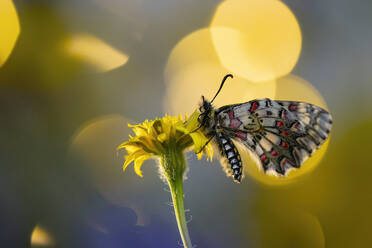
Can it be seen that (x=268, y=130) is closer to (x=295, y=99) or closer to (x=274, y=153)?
(x=274, y=153)

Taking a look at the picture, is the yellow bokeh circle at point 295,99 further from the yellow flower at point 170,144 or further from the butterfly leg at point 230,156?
the yellow flower at point 170,144

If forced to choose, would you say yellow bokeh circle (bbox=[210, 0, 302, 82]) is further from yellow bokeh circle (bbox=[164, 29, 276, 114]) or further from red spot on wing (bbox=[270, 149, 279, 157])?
red spot on wing (bbox=[270, 149, 279, 157])

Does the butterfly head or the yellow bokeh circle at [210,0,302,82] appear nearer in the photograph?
the butterfly head

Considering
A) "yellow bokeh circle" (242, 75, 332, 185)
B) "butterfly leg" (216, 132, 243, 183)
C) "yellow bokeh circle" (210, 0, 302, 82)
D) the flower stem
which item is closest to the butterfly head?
"butterfly leg" (216, 132, 243, 183)

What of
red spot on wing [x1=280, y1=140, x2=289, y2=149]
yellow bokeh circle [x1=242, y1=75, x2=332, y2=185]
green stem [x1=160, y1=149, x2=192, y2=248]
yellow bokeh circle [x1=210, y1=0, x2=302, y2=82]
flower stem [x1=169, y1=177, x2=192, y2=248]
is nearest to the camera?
flower stem [x1=169, y1=177, x2=192, y2=248]

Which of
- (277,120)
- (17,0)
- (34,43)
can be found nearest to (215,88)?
(34,43)
